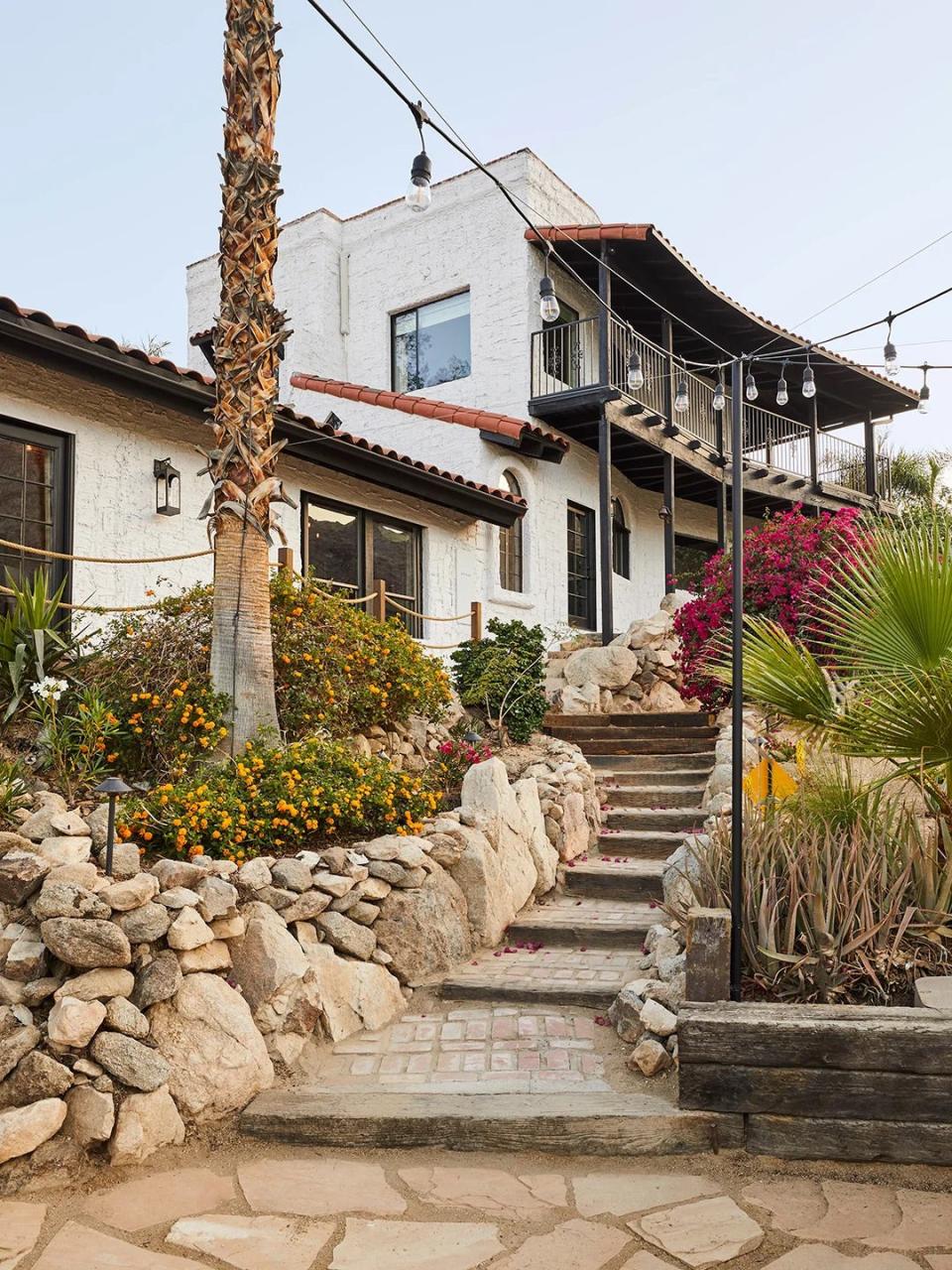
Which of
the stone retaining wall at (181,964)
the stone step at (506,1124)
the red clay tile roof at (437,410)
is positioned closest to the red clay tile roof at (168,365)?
the red clay tile roof at (437,410)

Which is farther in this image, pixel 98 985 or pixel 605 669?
pixel 605 669

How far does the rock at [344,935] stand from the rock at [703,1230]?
75.2 inches

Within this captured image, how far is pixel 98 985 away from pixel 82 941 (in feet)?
0.58

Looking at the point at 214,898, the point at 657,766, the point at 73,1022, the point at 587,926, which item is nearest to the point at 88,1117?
the point at 73,1022

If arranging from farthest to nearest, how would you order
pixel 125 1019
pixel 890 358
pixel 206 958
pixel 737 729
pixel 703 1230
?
pixel 890 358 < pixel 737 729 < pixel 206 958 < pixel 125 1019 < pixel 703 1230

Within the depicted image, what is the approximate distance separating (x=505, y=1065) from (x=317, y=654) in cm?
314

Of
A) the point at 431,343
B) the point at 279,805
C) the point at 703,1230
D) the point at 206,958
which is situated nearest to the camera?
the point at 703,1230

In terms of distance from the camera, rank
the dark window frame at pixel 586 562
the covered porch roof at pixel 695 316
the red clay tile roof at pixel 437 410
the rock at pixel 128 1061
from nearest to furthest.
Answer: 1. the rock at pixel 128 1061
2. the red clay tile roof at pixel 437 410
3. the covered porch roof at pixel 695 316
4. the dark window frame at pixel 586 562

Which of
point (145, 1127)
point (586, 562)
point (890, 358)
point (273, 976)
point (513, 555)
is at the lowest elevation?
point (145, 1127)

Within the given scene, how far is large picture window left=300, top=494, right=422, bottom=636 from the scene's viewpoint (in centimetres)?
942

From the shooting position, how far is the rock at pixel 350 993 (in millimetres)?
4129

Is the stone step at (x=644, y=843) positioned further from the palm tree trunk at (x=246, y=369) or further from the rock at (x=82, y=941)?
the rock at (x=82, y=941)

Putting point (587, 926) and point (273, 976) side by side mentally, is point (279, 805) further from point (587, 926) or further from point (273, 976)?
point (587, 926)

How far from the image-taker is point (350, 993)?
4270 millimetres
